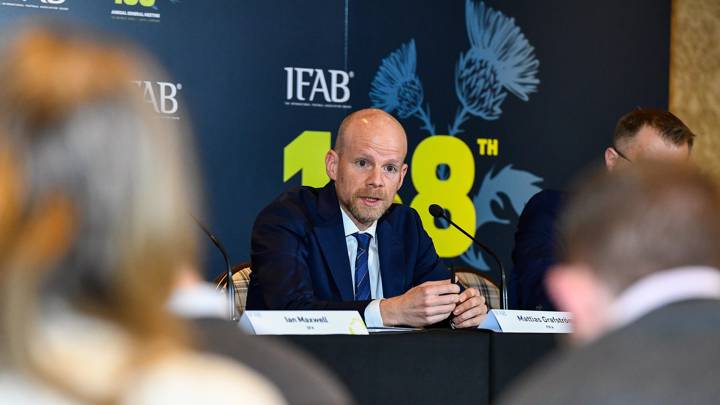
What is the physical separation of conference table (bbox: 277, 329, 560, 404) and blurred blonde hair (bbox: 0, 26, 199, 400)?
1.69 metres

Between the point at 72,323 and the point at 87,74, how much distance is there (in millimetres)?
198

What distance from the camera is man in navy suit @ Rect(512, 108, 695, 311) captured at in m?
3.77

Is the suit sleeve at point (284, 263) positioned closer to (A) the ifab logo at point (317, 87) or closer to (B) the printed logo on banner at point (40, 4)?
(A) the ifab logo at point (317, 87)

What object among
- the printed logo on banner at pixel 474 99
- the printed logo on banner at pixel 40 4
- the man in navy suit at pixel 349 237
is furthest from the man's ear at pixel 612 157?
the printed logo on banner at pixel 40 4

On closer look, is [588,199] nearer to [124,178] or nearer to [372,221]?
[124,178]

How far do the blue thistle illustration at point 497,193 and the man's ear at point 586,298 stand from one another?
13.9 feet

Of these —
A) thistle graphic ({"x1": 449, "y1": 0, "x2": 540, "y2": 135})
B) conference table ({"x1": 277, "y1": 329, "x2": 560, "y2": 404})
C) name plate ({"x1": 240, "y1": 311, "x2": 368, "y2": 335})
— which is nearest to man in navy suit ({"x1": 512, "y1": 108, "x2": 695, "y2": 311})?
conference table ({"x1": 277, "y1": 329, "x2": 560, "y2": 404})

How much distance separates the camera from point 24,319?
0.83 metres

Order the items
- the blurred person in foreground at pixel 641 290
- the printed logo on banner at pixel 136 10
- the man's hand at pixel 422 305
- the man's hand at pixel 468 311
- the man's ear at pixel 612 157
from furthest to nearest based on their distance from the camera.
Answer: the printed logo on banner at pixel 136 10 → the man's ear at pixel 612 157 → the man's hand at pixel 468 311 → the man's hand at pixel 422 305 → the blurred person in foreground at pixel 641 290

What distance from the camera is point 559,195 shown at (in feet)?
13.0

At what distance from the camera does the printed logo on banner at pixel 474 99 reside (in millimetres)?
5301

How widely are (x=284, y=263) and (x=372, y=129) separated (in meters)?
0.63

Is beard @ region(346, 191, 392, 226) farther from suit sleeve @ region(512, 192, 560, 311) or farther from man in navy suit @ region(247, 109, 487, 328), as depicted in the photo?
suit sleeve @ region(512, 192, 560, 311)

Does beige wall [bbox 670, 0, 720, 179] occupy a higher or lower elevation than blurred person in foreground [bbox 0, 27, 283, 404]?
lower
